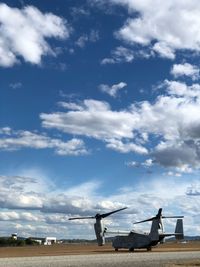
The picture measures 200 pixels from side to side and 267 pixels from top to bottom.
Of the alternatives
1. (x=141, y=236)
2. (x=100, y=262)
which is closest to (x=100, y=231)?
(x=141, y=236)

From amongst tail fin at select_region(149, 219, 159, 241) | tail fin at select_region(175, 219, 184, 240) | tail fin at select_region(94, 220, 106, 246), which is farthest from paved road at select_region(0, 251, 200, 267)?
tail fin at select_region(94, 220, 106, 246)

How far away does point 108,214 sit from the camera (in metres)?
89.8

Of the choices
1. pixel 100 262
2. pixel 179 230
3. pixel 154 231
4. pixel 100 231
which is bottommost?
pixel 100 262

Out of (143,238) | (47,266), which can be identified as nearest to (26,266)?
(47,266)

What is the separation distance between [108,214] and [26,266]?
50145 millimetres

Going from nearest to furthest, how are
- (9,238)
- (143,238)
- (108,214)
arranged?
(143,238)
(108,214)
(9,238)

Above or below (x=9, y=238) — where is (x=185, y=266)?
below

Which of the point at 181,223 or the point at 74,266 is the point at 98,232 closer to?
the point at 181,223

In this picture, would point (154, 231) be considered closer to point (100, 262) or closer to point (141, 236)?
point (141, 236)

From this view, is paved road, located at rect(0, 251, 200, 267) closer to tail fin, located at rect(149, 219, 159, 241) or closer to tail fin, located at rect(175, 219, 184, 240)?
tail fin, located at rect(149, 219, 159, 241)

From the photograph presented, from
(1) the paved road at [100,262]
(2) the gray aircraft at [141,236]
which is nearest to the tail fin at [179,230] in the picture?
(2) the gray aircraft at [141,236]

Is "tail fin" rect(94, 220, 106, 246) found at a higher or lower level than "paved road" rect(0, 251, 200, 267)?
higher

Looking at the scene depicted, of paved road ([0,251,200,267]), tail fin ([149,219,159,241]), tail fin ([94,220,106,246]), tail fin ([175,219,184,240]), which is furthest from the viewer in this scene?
tail fin ([94,220,106,246])

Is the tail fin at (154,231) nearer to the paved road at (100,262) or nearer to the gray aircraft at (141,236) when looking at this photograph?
the gray aircraft at (141,236)
